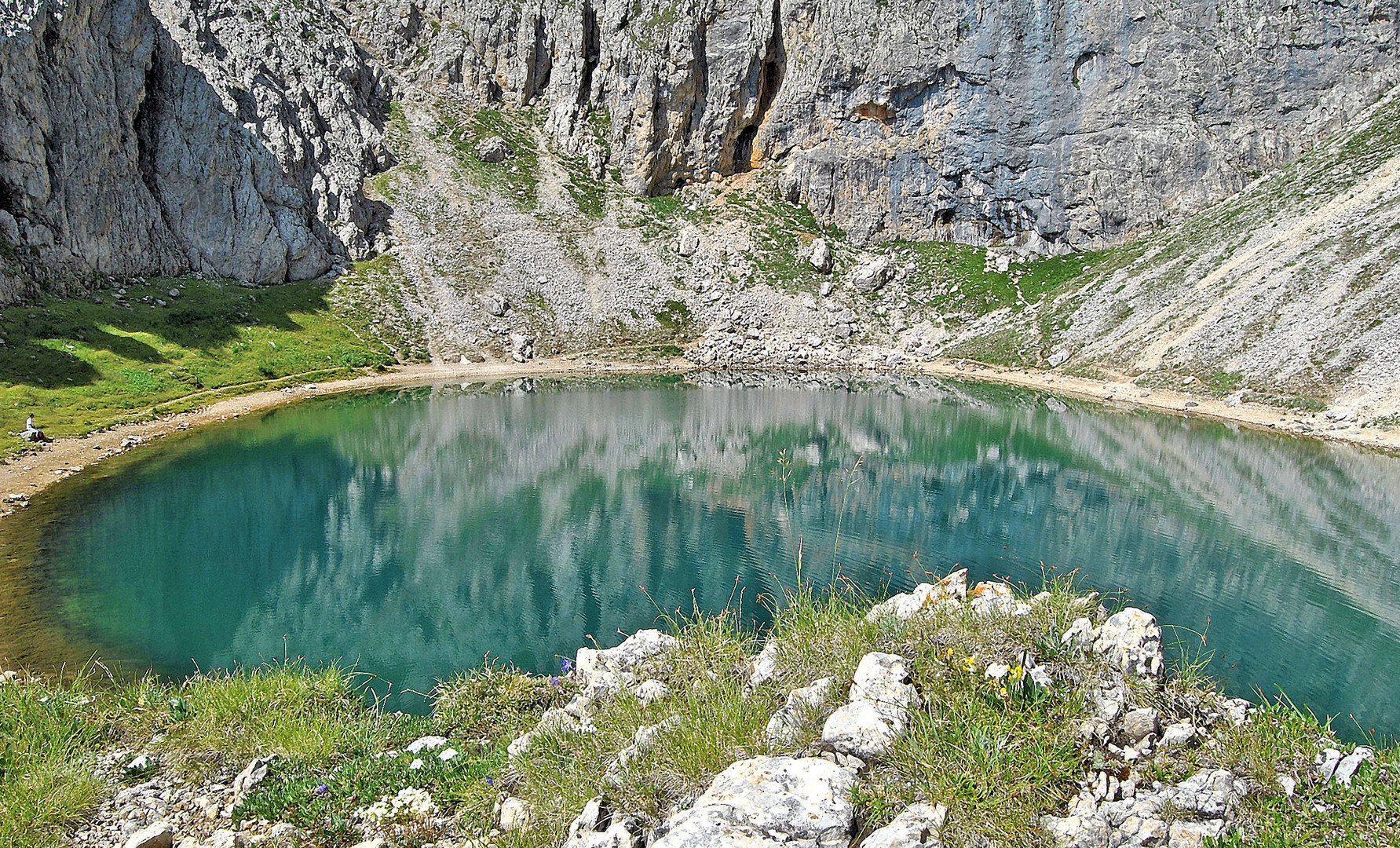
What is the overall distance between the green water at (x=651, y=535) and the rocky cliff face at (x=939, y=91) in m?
46.8

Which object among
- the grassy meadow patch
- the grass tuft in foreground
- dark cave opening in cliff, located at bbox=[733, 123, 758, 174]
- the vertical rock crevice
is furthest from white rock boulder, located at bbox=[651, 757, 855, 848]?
dark cave opening in cliff, located at bbox=[733, 123, 758, 174]

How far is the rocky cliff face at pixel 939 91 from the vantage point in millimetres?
67000

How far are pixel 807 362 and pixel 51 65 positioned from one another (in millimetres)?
62753

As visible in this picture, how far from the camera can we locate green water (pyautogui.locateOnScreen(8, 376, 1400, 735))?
14664 mm

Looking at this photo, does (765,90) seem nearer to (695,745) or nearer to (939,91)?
(939,91)

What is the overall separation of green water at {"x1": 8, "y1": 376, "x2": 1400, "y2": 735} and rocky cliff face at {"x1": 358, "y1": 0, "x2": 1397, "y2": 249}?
154 ft

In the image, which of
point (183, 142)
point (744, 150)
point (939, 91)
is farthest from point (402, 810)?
point (744, 150)

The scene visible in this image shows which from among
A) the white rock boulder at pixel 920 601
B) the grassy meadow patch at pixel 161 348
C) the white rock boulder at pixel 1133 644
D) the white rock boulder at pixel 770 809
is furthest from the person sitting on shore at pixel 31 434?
the white rock boulder at pixel 1133 644

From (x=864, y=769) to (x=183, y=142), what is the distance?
248ft

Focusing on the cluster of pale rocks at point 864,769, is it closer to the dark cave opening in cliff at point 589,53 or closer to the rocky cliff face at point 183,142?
the rocky cliff face at point 183,142

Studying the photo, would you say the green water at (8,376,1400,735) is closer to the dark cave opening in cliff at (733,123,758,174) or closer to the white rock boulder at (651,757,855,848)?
the white rock boulder at (651,757,855,848)

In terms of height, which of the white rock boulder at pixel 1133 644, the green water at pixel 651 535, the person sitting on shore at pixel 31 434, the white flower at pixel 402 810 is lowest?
the green water at pixel 651 535

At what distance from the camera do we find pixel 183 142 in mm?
59594

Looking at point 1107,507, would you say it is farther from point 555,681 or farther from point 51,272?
point 51,272
